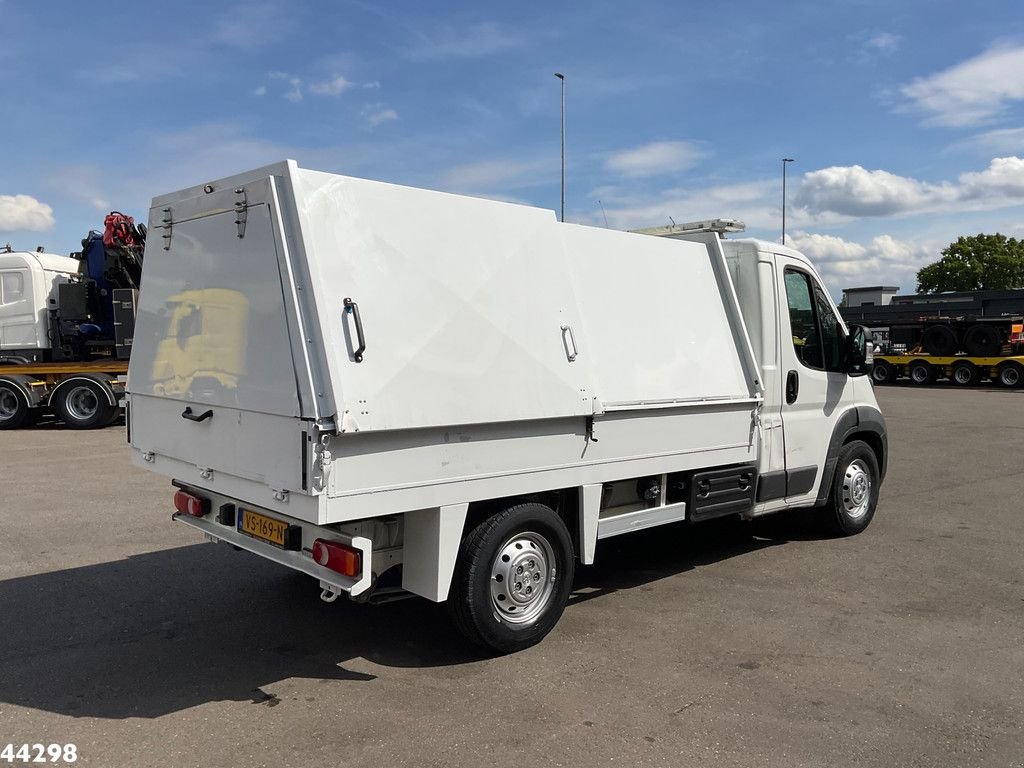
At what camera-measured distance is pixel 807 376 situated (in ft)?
21.6

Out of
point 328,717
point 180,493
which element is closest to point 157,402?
point 180,493

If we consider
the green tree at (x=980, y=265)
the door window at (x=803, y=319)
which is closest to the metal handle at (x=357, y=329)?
the door window at (x=803, y=319)

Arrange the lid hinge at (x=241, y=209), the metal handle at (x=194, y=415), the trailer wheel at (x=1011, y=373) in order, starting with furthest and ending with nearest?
the trailer wheel at (x=1011, y=373), the metal handle at (x=194, y=415), the lid hinge at (x=241, y=209)

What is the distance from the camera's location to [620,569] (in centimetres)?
638

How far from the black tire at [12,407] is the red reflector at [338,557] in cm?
1443

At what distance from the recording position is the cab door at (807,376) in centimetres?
641

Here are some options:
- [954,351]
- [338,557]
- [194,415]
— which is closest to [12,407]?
[194,415]

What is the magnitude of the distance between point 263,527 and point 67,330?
14.3 m

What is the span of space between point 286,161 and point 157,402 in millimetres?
1970

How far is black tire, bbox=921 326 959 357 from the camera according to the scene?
30.5 m

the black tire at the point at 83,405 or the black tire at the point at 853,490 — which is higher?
the black tire at the point at 83,405

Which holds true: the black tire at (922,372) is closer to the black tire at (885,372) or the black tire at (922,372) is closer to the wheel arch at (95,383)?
the black tire at (885,372)

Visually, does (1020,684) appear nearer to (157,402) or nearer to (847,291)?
(157,402)

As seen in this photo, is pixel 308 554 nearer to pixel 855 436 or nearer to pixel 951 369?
pixel 855 436
